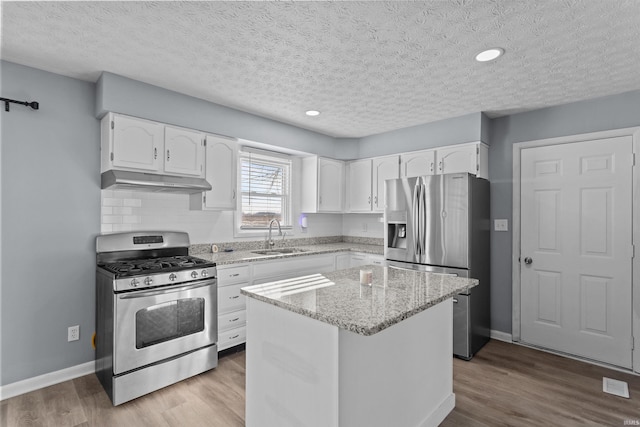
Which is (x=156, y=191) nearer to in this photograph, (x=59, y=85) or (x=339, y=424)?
(x=59, y=85)

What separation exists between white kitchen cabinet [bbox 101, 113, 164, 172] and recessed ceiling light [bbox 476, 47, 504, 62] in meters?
2.72

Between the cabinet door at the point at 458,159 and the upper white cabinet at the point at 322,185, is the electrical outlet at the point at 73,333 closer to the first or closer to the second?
the upper white cabinet at the point at 322,185

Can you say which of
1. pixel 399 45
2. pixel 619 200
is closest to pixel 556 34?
pixel 399 45

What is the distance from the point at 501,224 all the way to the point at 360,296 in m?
2.71

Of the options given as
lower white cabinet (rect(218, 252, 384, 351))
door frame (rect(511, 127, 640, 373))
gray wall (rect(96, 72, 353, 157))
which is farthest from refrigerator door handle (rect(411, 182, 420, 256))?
gray wall (rect(96, 72, 353, 157))

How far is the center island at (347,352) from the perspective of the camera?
1499mm

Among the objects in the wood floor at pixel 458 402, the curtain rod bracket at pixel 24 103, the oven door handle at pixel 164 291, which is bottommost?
the wood floor at pixel 458 402

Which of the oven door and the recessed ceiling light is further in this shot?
the oven door

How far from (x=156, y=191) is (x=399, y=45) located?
2542 mm

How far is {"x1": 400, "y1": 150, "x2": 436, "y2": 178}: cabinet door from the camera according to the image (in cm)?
393

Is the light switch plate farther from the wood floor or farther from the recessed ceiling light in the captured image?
the recessed ceiling light

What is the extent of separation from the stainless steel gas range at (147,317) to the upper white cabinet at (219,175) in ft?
2.11

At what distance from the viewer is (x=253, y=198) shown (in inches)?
167

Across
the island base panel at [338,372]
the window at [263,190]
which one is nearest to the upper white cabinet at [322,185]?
the window at [263,190]
